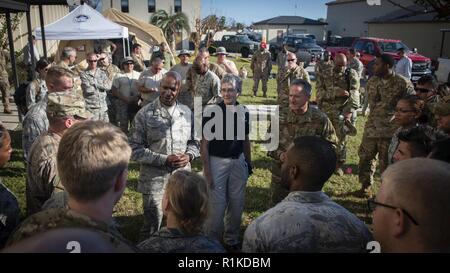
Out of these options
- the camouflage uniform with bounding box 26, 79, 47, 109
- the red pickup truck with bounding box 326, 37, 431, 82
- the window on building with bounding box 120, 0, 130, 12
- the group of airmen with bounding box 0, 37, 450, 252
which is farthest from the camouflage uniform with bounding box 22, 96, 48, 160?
the window on building with bounding box 120, 0, 130, 12

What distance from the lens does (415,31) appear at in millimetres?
30203

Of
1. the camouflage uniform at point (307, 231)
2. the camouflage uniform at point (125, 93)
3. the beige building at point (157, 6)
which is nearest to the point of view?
the camouflage uniform at point (307, 231)

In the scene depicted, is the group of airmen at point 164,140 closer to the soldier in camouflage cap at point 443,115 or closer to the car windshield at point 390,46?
the soldier in camouflage cap at point 443,115

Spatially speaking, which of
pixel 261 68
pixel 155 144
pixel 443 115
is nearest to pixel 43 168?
pixel 155 144

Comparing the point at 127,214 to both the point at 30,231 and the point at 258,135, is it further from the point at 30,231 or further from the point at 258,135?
the point at 258,135

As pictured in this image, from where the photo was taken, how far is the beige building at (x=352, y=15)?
38219 mm

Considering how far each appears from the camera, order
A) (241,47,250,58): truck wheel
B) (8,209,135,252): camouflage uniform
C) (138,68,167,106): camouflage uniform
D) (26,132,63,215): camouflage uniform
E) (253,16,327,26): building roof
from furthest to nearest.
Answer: (253,16,327,26): building roof
(241,47,250,58): truck wheel
(138,68,167,106): camouflage uniform
(26,132,63,215): camouflage uniform
(8,209,135,252): camouflage uniform

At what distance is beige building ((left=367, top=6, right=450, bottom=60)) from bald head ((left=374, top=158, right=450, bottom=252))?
97.4ft

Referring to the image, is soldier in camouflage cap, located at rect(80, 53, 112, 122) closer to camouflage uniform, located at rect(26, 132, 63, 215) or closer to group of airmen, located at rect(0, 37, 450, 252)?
group of airmen, located at rect(0, 37, 450, 252)

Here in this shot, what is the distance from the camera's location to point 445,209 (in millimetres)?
1295

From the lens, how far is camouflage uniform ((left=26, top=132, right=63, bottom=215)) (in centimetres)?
256

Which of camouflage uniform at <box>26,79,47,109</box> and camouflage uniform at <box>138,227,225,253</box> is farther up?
camouflage uniform at <box>26,79,47,109</box>

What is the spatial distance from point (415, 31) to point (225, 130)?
3237 cm

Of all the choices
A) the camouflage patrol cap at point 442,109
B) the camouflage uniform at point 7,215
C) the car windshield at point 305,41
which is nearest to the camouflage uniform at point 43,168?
the camouflage uniform at point 7,215
